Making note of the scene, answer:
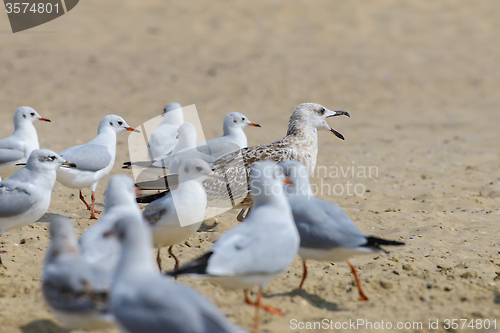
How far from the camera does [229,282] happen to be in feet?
11.5

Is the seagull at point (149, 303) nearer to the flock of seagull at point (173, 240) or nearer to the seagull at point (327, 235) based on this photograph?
the flock of seagull at point (173, 240)

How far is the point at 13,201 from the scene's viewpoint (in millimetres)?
4648

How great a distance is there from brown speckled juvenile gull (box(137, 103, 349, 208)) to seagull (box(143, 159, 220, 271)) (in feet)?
3.82

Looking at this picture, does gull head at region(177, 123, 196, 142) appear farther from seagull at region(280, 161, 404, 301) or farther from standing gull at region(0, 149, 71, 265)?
seagull at region(280, 161, 404, 301)

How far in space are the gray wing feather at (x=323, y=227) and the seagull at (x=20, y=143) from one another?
14.1ft

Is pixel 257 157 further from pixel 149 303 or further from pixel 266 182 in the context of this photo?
pixel 149 303

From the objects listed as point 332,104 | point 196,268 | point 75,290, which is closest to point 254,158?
point 196,268

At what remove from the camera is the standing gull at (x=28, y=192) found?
4.66m

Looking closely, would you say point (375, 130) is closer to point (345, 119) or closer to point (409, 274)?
point (345, 119)

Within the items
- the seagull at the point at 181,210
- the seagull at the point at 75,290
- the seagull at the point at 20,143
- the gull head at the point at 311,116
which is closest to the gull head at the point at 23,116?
the seagull at the point at 20,143

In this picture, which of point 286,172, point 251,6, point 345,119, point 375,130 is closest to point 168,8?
point 251,6

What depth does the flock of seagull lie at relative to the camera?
9.17 ft

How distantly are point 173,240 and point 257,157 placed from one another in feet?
6.59

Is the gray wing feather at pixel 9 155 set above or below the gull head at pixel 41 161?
above
